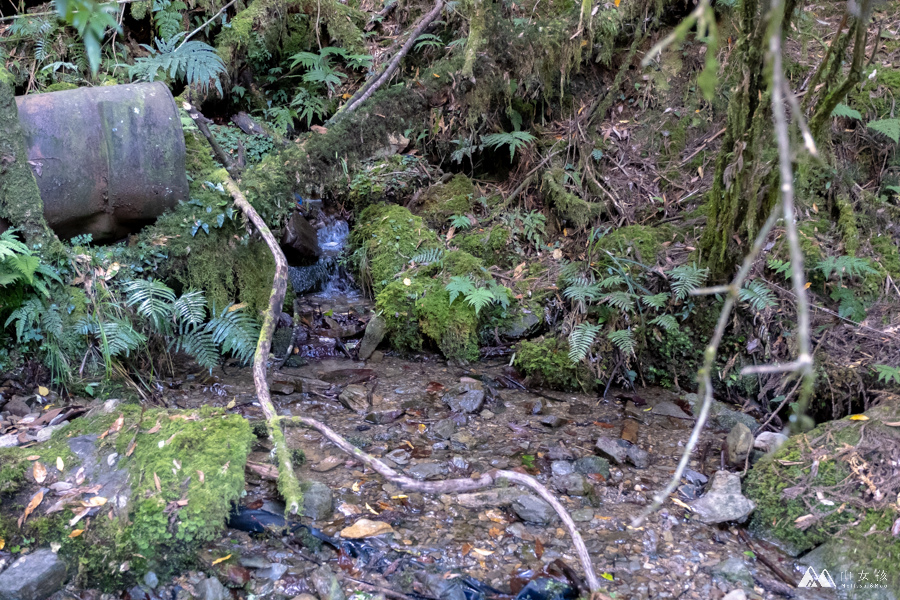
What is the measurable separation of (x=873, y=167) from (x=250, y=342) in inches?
209

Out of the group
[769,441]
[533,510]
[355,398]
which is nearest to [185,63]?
[355,398]

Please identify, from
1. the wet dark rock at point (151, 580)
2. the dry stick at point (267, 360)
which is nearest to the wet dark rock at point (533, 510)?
the dry stick at point (267, 360)

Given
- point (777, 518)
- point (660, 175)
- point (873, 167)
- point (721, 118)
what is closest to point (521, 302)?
point (660, 175)

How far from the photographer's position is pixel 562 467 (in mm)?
3414

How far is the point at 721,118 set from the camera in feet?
18.2

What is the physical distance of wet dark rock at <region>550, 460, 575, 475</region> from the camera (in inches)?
133

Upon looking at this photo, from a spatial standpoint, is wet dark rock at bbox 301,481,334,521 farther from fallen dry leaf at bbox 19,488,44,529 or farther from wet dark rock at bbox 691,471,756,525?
wet dark rock at bbox 691,471,756,525

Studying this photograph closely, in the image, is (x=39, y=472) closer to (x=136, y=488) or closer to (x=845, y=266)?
(x=136, y=488)

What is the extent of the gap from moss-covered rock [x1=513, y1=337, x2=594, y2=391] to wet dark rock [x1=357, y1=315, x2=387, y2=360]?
47.6 inches

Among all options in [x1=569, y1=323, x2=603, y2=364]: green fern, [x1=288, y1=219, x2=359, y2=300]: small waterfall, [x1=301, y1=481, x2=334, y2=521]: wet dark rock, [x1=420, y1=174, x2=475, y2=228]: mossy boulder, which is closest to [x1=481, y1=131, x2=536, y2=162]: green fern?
[x1=420, y1=174, x2=475, y2=228]: mossy boulder

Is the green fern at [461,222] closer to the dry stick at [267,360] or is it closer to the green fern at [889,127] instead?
the dry stick at [267,360]

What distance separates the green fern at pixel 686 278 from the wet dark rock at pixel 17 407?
13.8 ft

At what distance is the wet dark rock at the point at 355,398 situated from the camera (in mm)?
4020

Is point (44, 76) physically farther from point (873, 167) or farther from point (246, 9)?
point (873, 167)
